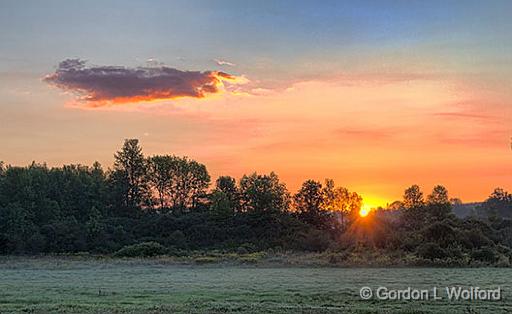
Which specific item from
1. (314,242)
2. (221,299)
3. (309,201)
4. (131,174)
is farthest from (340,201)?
(221,299)

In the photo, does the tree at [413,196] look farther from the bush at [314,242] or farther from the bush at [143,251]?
the bush at [143,251]

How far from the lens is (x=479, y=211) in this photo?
12912 cm

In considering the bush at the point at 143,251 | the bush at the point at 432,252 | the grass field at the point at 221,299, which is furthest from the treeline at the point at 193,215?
the grass field at the point at 221,299

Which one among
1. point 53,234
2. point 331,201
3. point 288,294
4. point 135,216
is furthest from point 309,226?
point 288,294

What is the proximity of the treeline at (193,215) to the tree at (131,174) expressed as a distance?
21 cm

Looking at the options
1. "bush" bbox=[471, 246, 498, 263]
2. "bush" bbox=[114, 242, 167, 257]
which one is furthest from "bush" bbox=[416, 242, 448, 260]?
"bush" bbox=[114, 242, 167, 257]

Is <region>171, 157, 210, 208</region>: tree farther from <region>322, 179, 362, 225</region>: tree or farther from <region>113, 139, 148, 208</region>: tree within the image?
<region>322, 179, 362, 225</region>: tree

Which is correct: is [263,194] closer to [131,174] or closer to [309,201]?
[309,201]

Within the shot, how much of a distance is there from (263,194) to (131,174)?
29.7 meters

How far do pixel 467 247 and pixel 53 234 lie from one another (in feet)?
209

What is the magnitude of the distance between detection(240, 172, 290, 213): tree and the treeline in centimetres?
20

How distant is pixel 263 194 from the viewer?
10988cm

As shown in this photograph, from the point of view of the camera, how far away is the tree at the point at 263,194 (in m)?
108

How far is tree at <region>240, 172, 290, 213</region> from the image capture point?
108056mm
